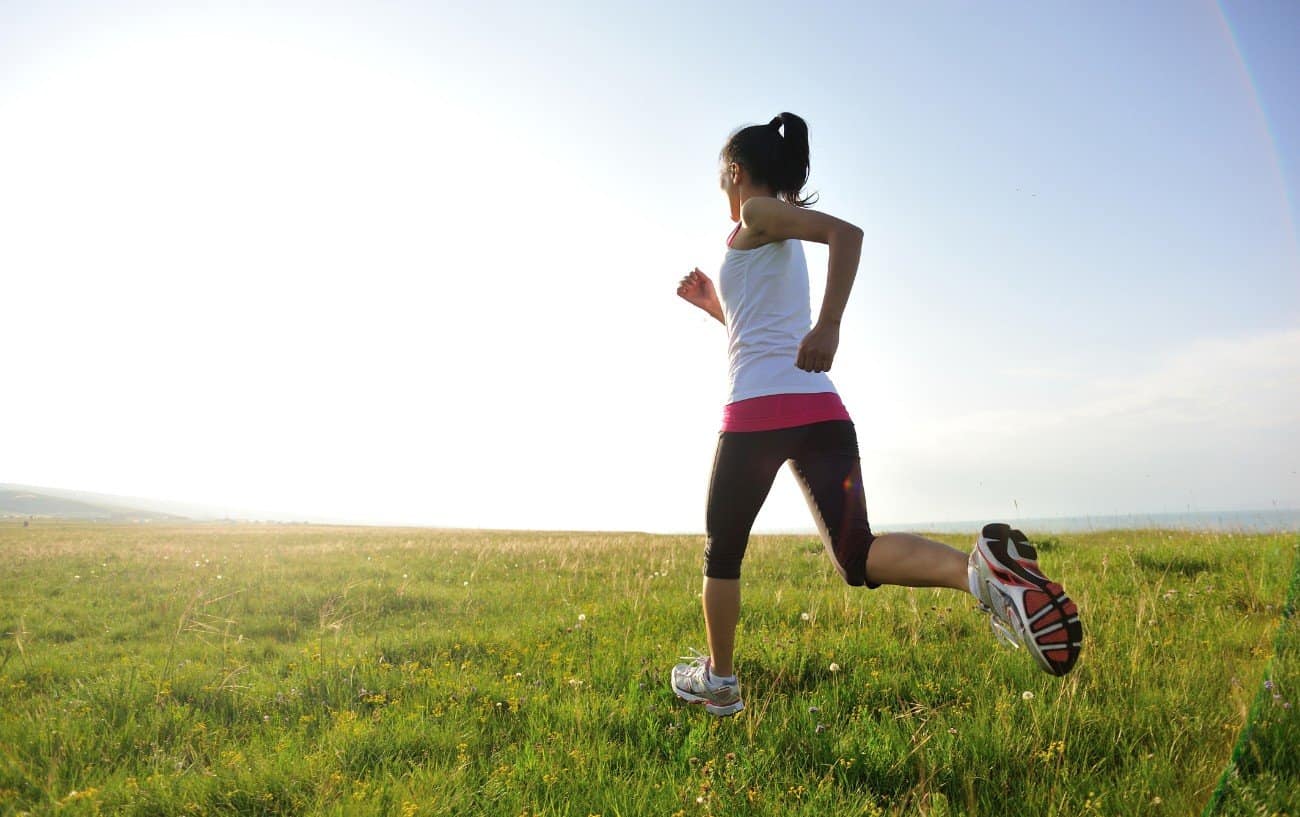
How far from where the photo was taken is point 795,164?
3736 millimetres

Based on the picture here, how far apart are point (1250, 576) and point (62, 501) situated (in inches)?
10173

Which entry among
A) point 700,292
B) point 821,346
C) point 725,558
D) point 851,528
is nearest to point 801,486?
point 851,528

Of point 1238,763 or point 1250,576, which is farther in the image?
point 1250,576

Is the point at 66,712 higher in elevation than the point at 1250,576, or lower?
lower

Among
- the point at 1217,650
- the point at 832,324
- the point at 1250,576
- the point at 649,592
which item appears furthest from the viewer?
the point at 649,592

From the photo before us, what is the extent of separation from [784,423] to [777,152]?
1455mm

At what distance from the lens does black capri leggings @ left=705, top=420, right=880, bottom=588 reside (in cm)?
341

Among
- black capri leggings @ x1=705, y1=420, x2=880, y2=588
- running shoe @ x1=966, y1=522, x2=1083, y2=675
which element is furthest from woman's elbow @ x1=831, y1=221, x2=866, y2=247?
running shoe @ x1=966, y1=522, x2=1083, y2=675

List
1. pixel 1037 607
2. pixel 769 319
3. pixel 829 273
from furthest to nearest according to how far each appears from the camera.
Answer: pixel 769 319
pixel 829 273
pixel 1037 607

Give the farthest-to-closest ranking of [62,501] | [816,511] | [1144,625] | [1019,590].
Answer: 1. [62,501]
2. [1144,625]
3. [816,511]
4. [1019,590]

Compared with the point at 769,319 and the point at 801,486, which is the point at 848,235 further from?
the point at 801,486

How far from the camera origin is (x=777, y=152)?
3703mm

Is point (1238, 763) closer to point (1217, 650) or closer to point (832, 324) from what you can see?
point (1217, 650)

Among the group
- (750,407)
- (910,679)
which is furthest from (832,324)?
(910,679)
